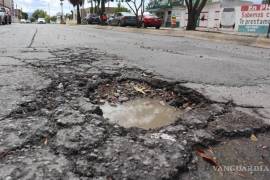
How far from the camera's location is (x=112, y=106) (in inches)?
113

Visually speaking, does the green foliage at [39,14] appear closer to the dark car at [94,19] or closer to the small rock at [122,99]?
the dark car at [94,19]

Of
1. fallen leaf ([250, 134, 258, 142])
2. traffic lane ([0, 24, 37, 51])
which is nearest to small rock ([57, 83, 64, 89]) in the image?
fallen leaf ([250, 134, 258, 142])

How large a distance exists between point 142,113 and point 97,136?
818 mm

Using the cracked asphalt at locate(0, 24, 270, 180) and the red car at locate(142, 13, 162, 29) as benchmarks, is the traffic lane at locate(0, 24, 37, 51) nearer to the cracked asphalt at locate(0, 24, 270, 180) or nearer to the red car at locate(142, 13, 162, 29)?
the cracked asphalt at locate(0, 24, 270, 180)

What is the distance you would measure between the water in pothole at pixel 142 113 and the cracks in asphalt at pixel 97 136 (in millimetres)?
151

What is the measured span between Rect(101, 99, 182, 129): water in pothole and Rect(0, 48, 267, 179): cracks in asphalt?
0.15 meters

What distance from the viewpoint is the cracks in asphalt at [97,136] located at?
1601 mm

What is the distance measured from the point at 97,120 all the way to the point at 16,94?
1.06m

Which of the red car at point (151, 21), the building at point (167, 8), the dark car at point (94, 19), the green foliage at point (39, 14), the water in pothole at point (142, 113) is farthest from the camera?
the green foliage at point (39, 14)

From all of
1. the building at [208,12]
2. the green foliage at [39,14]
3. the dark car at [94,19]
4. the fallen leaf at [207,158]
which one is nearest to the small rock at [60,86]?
the fallen leaf at [207,158]

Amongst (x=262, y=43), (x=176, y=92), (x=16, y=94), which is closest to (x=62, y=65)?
(x=16, y=94)

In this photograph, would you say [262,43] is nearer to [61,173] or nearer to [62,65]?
[62,65]

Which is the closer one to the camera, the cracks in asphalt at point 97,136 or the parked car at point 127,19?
the cracks in asphalt at point 97,136

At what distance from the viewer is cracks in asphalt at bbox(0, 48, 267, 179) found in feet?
5.25
